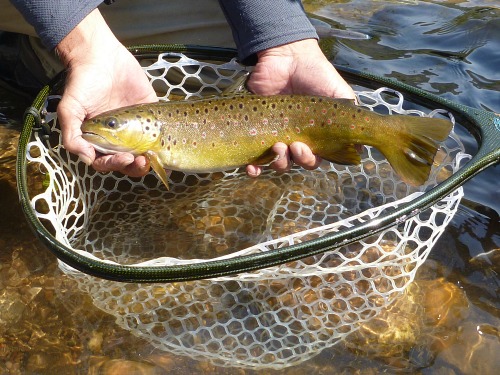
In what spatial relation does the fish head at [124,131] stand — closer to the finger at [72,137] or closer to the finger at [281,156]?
the finger at [72,137]

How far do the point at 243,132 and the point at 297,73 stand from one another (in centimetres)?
48

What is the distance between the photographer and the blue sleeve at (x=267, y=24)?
290cm

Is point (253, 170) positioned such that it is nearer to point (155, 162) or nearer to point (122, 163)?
point (155, 162)

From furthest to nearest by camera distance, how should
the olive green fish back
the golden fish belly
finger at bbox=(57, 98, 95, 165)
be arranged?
the golden fish belly
finger at bbox=(57, 98, 95, 165)
the olive green fish back

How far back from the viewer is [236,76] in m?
3.22

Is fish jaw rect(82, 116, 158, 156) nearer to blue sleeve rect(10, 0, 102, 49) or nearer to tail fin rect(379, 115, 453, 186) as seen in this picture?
blue sleeve rect(10, 0, 102, 49)

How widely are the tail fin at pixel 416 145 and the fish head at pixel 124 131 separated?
3.24ft

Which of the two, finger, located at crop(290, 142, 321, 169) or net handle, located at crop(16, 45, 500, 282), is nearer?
net handle, located at crop(16, 45, 500, 282)

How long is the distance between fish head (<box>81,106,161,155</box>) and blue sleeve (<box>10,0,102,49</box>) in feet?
1.35

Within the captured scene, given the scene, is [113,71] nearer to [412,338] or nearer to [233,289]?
[233,289]

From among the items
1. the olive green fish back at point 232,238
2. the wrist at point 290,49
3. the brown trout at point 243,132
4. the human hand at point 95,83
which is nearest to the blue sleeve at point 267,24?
the wrist at point 290,49

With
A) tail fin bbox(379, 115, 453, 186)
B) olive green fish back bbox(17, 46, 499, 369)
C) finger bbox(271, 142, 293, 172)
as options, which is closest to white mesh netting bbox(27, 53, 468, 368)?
olive green fish back bbox(17, 46, 499, 369)

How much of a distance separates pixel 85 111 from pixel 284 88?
95 centimetres

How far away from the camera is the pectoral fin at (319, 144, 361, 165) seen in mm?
2613
